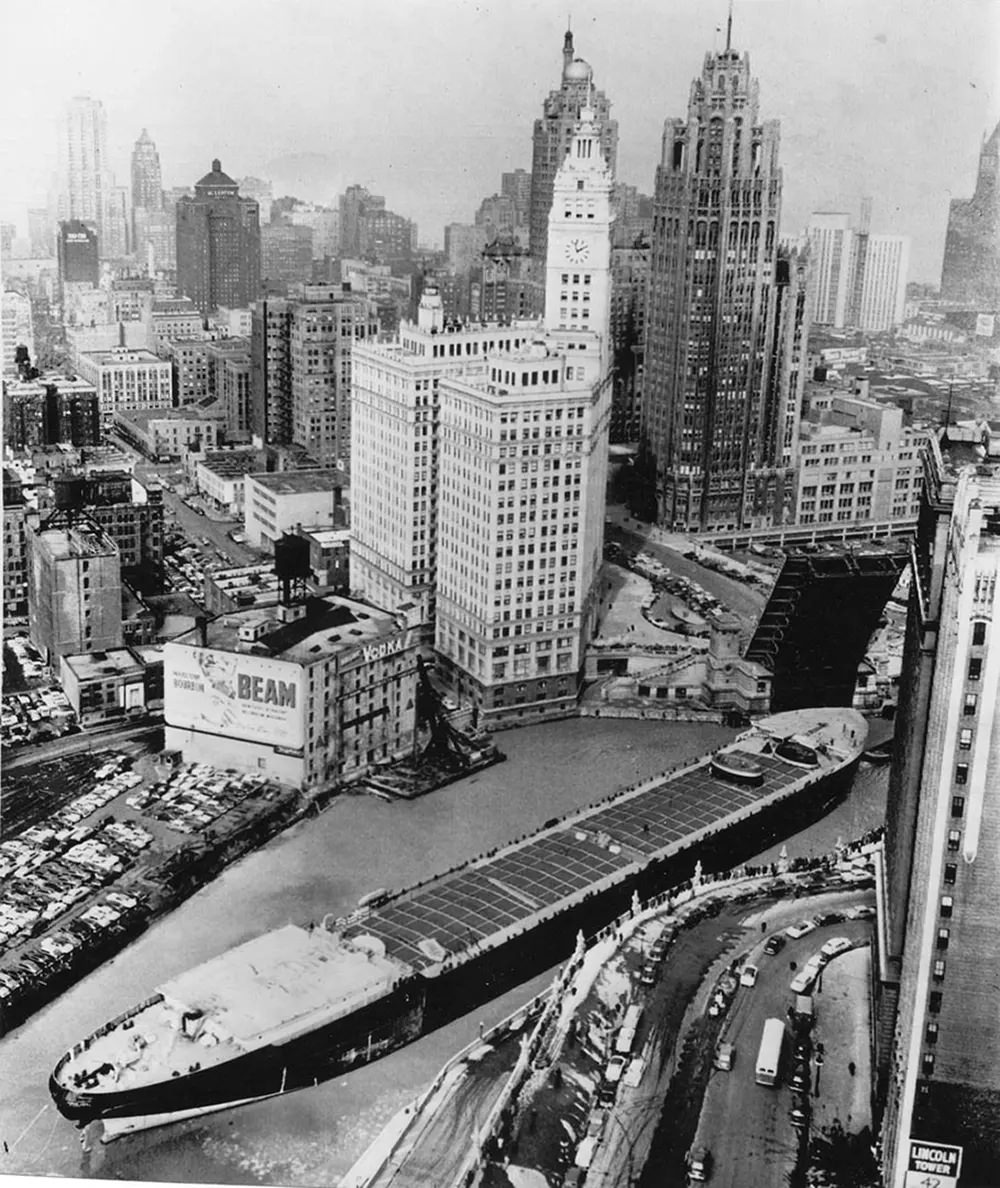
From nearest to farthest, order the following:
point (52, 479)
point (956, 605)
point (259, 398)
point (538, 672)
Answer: point (956, 605), point (538, 672), point (52, 479), point (259, 398)

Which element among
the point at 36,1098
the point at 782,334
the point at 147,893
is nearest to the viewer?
the point at 36,1098

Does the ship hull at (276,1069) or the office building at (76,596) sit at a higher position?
the office building at (76,596)

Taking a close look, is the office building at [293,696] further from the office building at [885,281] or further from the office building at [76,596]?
the office building at [885,281]

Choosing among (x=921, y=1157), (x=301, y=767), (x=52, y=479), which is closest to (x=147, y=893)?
(x=301, y=767)

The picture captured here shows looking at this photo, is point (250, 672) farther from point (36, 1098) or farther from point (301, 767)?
point (36, 1098)

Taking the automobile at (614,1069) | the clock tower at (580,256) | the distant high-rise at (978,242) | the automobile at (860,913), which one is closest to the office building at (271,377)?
the clock tower at (580,256)

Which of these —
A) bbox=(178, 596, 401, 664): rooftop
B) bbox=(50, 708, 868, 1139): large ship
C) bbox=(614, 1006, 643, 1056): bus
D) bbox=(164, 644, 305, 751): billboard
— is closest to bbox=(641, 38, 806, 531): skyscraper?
bbox=(178, 596, 401, 664): rooftop
